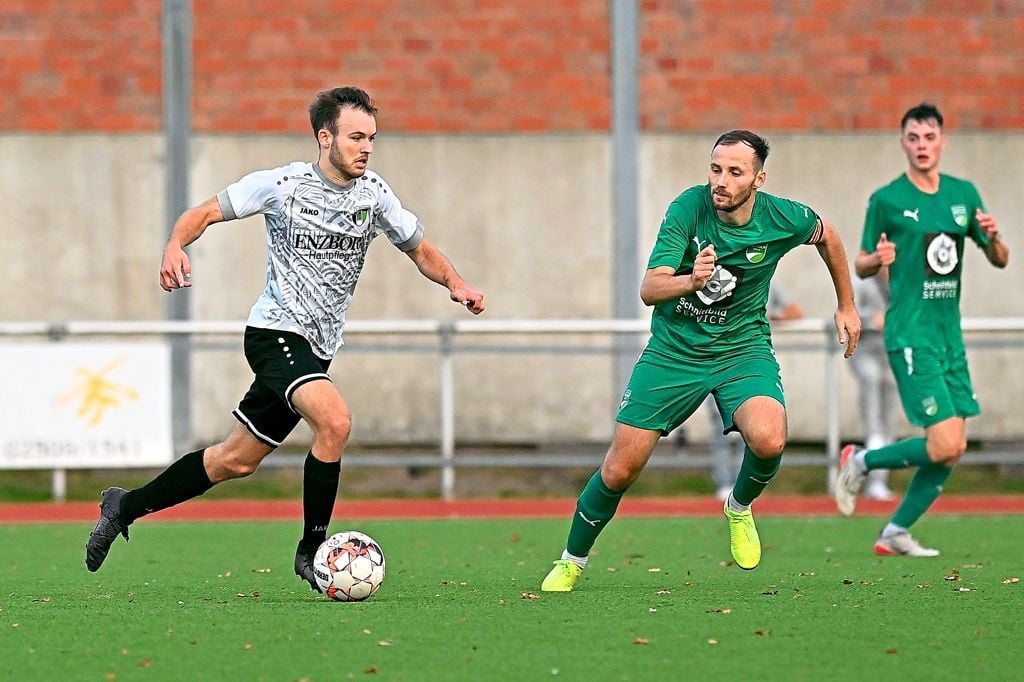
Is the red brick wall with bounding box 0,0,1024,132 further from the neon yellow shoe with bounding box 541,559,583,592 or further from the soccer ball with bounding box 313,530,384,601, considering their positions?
the soccer ball with bounding box 313,530,384,601

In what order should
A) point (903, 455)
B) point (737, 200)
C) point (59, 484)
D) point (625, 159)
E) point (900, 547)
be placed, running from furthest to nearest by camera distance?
1. point (625, 159)
2. point (59, 484)
3. point (903, 455)
4. point (900, 547)
5. point (737, 200)

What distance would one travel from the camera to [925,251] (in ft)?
29.1

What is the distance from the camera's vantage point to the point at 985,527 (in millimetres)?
10594

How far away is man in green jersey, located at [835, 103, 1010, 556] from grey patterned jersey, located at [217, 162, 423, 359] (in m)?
2.94

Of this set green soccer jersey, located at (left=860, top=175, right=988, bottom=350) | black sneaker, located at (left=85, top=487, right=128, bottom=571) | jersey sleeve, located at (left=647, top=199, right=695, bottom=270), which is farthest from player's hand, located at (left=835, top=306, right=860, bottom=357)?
black sneaker, located at (left=85, top=487, right=128, bottom=571)

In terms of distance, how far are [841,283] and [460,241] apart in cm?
854

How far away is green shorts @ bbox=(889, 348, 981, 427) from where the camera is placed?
873cm

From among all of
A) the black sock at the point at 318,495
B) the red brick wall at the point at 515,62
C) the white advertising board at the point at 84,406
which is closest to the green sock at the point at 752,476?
the black sock at the point at 318,495

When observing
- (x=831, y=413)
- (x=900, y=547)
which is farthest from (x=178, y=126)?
(x=900, y=547)

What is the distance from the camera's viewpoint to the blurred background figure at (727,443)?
13.1 meters

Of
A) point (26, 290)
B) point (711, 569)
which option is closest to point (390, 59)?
point (26, 290)

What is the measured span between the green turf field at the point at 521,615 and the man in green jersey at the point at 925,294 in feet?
1.57

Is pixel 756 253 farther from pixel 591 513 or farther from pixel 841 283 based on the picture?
pixel 591 513

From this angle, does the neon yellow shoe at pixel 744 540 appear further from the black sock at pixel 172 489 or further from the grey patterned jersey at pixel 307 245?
the black sock at pixel 172 489
